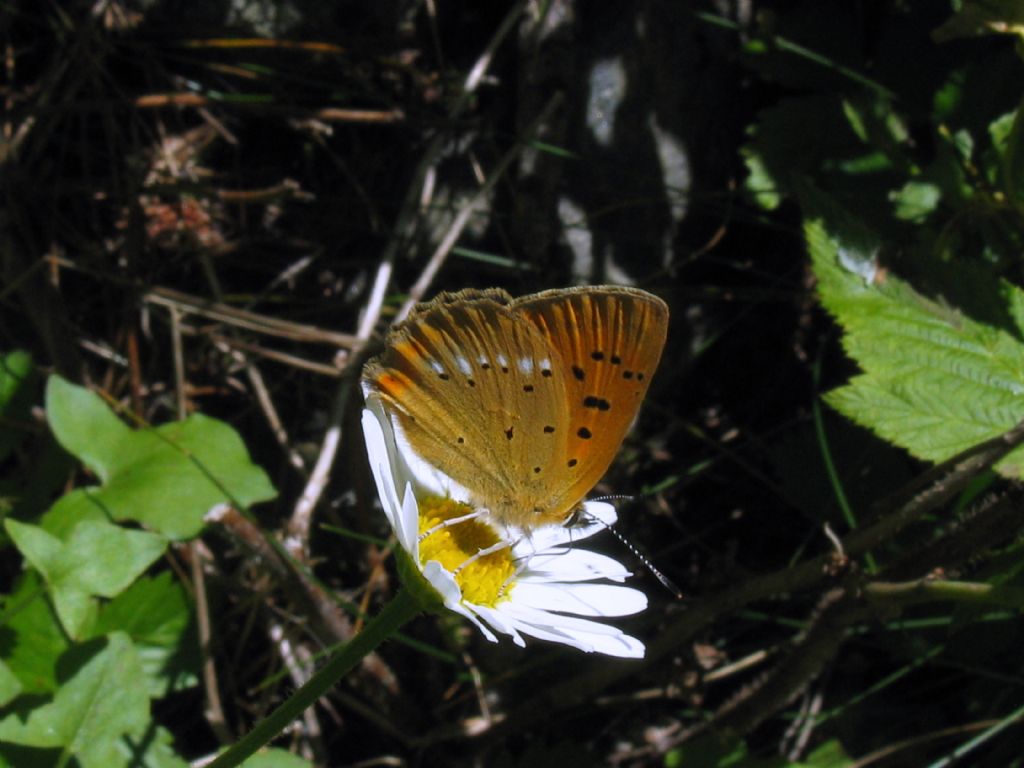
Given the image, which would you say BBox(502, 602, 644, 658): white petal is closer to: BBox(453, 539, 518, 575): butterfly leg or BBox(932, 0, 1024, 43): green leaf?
BBox(453, 539, 518, 575): butterfly leg

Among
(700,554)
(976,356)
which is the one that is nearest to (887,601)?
(976,356)

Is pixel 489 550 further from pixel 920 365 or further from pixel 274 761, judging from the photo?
pixel 920 365

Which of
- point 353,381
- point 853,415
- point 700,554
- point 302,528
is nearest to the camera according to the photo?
point 853,415

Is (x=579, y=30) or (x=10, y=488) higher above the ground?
(x=579, y=30)

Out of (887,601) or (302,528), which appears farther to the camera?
(302,528)

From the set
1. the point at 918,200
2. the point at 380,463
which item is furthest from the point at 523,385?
the point at 918,200

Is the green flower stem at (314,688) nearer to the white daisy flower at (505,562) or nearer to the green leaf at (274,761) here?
the white daisy flower at (505,562)

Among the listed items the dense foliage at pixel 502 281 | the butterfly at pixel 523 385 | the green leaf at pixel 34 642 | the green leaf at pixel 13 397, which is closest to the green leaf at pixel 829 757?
the dense foliage at pixel 502 281

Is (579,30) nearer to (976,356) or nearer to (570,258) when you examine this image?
(570,258)
